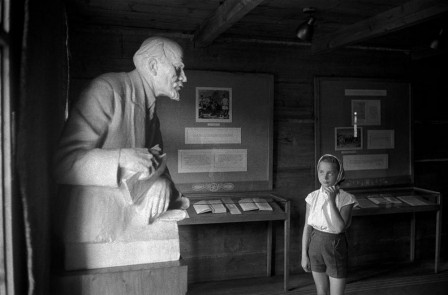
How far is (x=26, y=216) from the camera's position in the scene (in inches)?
43.1

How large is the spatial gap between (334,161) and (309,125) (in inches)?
47.2

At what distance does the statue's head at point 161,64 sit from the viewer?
1.44 metres

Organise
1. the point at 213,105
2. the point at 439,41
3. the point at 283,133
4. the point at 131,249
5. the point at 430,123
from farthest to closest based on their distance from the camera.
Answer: the point at 430,123 < the point at 283,133 < the point at 213,105 < the point at 439,41 < the point at 131,249

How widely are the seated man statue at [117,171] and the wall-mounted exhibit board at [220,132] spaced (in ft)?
6.44

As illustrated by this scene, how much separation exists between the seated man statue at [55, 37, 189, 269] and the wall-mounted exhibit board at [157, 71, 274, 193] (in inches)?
77.3

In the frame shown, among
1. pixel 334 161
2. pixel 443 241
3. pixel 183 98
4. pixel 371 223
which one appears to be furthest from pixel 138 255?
pixel 443 241

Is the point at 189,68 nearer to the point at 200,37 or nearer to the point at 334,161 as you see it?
the point at 200,37

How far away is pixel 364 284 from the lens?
3.63 meters

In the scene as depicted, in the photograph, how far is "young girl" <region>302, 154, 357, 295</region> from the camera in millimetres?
2668

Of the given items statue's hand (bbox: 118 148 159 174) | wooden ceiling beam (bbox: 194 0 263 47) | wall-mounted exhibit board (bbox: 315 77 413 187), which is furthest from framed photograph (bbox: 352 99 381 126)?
statue's hand (bbox: 118 148 159 174)

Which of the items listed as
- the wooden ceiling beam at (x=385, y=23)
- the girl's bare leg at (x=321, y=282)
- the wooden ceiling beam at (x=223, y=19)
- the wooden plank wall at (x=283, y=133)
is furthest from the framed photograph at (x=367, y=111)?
the girl's bare leg at (x=321, y=282)

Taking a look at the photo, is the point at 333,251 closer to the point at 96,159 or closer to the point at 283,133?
the point at 283,133

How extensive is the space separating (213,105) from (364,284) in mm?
2021

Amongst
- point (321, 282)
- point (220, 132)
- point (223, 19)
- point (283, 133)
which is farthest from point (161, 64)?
point (283, 133)
